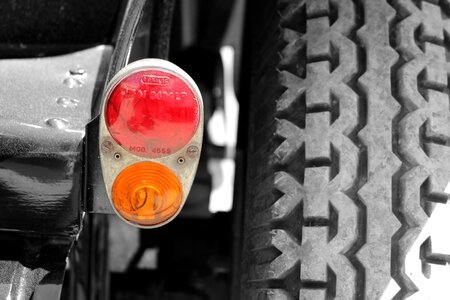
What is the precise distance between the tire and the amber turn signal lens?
323mm

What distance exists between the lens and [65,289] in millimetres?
2451

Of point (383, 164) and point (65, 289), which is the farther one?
point (65, 289)

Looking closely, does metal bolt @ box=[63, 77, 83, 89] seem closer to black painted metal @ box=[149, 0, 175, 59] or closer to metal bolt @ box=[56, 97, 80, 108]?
metal bolt @ box=[56, 97, 80, 108]

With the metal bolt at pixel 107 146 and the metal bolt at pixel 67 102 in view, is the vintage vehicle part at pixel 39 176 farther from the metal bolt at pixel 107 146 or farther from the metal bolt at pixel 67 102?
the metal bolt at pixel 107 146

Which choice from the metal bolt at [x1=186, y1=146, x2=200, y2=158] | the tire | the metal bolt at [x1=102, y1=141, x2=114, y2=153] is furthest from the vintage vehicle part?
the tire

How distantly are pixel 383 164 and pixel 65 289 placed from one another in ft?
4.18

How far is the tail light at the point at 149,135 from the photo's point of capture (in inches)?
52.1

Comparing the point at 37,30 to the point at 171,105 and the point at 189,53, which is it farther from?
the point at 189,53

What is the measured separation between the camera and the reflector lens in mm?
1321

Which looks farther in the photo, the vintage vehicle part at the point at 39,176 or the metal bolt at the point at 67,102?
the metal bolt at the point at 67,102

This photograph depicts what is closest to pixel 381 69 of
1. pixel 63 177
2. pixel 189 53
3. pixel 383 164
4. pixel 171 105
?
pixel 383 164

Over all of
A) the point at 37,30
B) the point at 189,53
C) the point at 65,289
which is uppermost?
the point at 189,53

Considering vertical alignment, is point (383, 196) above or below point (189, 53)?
below

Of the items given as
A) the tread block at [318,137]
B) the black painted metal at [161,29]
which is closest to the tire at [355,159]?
the tread block at [318,137]
